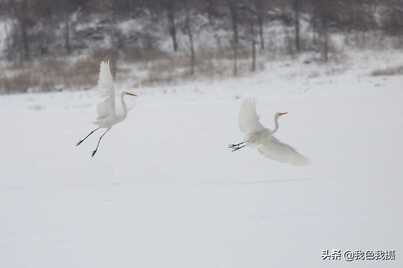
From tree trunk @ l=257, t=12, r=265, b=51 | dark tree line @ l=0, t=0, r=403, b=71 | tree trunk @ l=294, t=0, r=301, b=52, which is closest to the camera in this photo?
tree trunk @ l=294, t=0, r=301, b=52

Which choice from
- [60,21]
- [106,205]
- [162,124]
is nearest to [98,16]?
[60,21]

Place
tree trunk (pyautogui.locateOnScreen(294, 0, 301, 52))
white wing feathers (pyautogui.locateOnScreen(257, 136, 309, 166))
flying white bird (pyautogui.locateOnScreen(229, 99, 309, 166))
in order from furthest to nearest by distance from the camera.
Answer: tree trunk (pyautogui.locateOnScreen(294, 0, 301, 52))
flying white bird (pyautogui.locateOnScreen(229, 99, 309, 166))
white wing feathers (pyautogui.locateOnScreen(257, 136, 309, 166))

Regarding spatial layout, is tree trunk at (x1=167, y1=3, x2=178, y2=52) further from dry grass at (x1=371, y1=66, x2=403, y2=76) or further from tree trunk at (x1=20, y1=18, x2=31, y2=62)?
dry grass at (x1=371, y1=66, x2=403, y2=76)

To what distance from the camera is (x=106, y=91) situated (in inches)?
204

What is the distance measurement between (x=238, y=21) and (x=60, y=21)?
5.00 metres

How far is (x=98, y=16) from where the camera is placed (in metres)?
19.5

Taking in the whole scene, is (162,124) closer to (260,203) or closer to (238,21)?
(260,203)

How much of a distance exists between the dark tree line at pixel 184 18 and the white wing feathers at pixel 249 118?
1259 cm

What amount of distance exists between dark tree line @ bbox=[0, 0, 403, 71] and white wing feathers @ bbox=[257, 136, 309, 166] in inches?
497

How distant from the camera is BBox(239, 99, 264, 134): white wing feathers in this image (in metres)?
4.40

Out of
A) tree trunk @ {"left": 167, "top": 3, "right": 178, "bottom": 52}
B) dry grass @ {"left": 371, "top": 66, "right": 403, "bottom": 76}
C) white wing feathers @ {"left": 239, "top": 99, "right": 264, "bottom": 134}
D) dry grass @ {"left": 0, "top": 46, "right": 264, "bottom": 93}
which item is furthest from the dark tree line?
white wing feathers @ {"left": 239, "top": 99, "right": 264, "bottom": 134}

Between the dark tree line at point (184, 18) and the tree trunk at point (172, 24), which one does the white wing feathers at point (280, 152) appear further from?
the tree trunk at point (172, 24)

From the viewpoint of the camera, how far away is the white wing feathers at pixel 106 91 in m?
5.02

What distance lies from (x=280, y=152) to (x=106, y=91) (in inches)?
59.8
